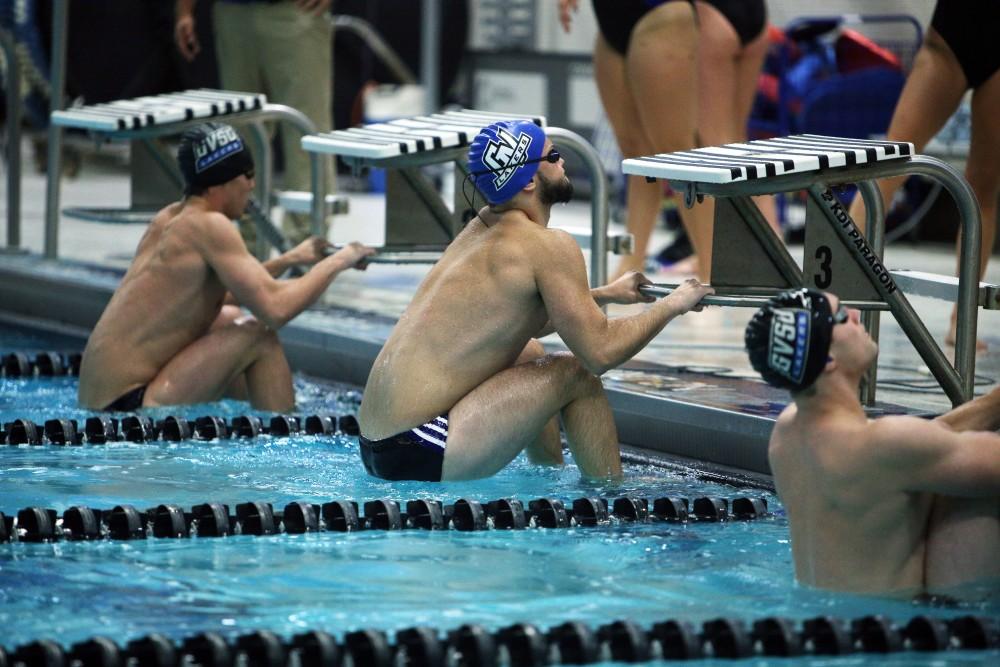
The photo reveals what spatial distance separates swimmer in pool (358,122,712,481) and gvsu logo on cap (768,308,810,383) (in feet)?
3.32

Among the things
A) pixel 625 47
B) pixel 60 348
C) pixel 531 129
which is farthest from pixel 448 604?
pixel 60 348

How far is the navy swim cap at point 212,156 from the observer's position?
18.4ft

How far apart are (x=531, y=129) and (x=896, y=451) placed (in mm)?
1562

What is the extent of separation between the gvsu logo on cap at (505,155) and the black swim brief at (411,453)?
2.13 feet

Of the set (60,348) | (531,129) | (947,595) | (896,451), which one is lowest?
(60,348)

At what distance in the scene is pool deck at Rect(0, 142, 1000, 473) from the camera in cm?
518

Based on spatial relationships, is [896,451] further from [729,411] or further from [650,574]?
[729,411]

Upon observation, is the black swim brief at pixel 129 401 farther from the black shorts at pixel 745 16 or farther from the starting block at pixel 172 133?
the black shorts at pixel 745 16

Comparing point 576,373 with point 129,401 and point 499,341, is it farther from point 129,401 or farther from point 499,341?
point 129,401

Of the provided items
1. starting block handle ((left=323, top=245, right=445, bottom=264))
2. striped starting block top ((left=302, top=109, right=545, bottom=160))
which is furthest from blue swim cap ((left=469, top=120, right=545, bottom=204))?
starting block handle ((left=323, top=245, right=445, bottom=264))

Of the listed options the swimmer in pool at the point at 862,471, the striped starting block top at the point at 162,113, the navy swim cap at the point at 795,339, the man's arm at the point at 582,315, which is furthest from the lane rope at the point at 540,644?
the striped starting block top at the point at 162,113

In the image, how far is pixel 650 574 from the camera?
3906mm

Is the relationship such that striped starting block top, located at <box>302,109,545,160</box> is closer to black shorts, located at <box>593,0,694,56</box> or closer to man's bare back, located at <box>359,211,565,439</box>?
black shorts, located at <box>593,0,694,56</box>

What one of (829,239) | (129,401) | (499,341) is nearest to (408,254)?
(129,401)
